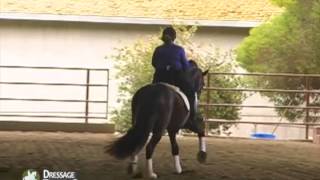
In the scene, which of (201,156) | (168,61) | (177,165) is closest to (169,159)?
(201,156)

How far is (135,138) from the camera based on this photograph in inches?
220

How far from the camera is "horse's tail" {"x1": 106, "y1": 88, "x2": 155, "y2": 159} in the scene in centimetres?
554

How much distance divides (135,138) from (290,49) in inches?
283

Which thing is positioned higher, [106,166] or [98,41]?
[98,41]

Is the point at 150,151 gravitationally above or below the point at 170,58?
below

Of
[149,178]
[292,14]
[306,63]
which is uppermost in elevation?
[292,14]

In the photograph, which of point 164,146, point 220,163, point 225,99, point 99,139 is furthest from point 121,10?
point 220,163

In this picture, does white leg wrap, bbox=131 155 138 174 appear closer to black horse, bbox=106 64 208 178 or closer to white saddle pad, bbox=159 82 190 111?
black horse, bbox=106 64 208 178

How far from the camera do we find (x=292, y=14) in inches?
500

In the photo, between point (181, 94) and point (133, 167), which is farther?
point (181, 94)

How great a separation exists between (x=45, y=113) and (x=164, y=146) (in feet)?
17.8

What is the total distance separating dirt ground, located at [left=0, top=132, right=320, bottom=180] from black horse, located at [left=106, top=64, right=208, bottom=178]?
211mm

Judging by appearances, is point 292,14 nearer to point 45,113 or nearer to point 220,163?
point 45,113

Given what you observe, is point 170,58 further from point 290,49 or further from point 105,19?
point 105,19
